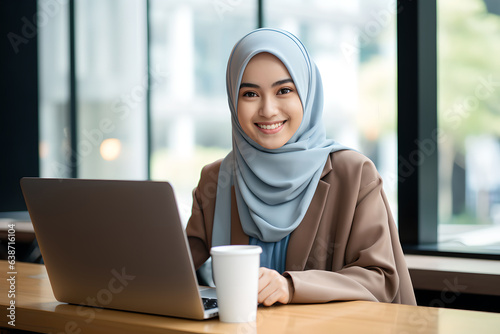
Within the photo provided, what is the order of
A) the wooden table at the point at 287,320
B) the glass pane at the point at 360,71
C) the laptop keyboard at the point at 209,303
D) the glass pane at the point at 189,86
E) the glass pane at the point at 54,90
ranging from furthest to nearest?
the glass pane at the point at 54,90 < the glass pane at the point at 189,86 < the glass pane at the point at 360,71 < the laptop keyboard at the point at 209,303 < the wooden table at the point at 287,320

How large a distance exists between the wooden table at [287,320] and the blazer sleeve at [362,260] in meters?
0.03

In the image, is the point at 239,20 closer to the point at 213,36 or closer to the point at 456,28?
the point at 213,36

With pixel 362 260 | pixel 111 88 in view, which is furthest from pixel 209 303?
pixel 111 88

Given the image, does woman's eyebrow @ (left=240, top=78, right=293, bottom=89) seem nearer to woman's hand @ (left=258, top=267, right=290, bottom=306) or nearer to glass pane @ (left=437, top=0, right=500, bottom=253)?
woman's hand @ (left=258, top=267, right=290, bottom=306)

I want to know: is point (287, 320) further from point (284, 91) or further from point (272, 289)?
point (284, 91)

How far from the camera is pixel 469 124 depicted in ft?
→ 8.71

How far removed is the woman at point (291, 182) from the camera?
55.2 inches

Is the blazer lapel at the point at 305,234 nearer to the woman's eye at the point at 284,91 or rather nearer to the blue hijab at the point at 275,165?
the blue hijab at the point at 275,165

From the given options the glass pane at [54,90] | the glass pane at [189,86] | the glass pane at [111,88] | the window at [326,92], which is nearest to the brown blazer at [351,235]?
the window at [326,92]

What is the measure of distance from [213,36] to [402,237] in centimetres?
190

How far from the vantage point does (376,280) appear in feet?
4.19

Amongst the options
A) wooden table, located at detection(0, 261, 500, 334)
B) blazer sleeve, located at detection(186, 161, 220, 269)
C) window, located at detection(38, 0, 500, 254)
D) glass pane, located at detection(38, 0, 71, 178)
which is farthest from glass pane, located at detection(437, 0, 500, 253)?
glass pane, located at detection(38, 0, 71, 178)

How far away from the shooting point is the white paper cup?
0.99m

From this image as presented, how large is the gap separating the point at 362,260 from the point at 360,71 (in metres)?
1.99
